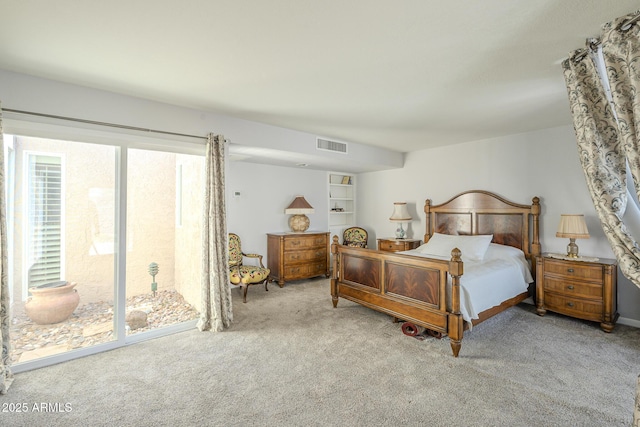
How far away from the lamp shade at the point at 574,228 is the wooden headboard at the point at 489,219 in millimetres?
507

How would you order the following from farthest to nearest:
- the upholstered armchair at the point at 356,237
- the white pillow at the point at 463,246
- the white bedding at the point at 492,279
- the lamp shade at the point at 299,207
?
the upholstered armchair at the point at 356,237 < the lamp shade at the point at 299,207 < the white pillow at the point at 463,246 < the white bedding at the point at 492,279

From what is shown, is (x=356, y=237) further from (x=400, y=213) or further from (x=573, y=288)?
(x=573, y=288)

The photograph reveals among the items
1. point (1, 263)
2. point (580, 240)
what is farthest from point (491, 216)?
point (1, 263)

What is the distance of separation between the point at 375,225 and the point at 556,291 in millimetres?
3278

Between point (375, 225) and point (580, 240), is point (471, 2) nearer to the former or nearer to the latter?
point (580, 240)

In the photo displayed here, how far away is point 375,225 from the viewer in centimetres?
628

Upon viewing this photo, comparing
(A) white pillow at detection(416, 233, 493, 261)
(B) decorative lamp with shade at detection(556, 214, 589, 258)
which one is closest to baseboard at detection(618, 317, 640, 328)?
(B) decorative lamp with shade at detection(556, 214, 589, 258)

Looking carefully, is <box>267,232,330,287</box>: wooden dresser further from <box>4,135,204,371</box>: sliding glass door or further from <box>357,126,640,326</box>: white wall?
<box>4,135,204,371</box>: sliding glass door

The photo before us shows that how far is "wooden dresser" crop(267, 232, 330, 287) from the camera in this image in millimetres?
5070

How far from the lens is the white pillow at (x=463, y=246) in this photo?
3.87 m

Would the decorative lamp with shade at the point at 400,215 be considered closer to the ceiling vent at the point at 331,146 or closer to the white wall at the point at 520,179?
the white wall at the point at 520,179

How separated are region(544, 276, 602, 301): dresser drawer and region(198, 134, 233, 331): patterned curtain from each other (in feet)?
12.5

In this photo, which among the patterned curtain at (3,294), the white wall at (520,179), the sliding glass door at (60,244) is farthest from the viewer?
the white wall at (520,179)

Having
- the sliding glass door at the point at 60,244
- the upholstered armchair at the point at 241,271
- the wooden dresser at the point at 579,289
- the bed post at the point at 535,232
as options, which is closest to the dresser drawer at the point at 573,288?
the wooden dresser at the point at 579,289
